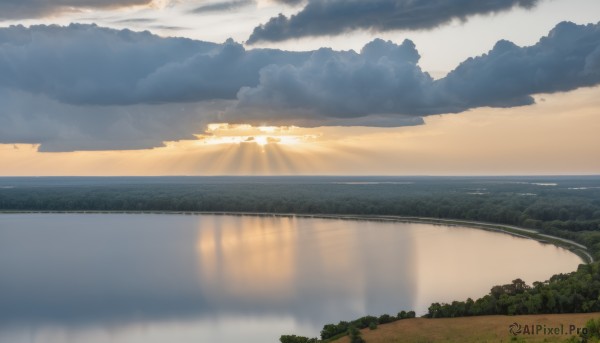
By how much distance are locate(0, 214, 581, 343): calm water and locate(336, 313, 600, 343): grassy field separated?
598 cm

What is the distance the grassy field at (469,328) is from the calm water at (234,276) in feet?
19.6

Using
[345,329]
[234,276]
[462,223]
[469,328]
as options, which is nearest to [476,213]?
[462,223]

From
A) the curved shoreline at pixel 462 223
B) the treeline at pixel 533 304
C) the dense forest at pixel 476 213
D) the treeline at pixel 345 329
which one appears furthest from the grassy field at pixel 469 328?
the curved shoreline at pixel 462 223

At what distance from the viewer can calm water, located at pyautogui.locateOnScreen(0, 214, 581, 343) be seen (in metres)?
37.2

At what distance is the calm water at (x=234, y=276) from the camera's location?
3725cm

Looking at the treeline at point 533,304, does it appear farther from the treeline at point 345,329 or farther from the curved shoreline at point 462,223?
the curved shoreline at point 462,223

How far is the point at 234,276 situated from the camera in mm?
52094

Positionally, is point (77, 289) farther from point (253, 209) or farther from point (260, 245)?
point (253, 209)

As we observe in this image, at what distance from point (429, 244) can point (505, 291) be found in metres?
35.0

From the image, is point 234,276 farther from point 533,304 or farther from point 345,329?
point 533,304

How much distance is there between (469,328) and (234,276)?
25.7 m

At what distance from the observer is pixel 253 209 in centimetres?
12188

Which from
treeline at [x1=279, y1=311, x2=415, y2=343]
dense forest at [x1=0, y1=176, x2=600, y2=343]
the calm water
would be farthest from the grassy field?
the calm water

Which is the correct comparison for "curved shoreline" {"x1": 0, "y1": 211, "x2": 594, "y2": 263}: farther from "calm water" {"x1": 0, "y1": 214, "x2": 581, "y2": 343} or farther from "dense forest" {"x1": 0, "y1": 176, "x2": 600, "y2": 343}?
"calm water" {"x1": 0, "y1": 214, "x2": 581, "y2": 343}
